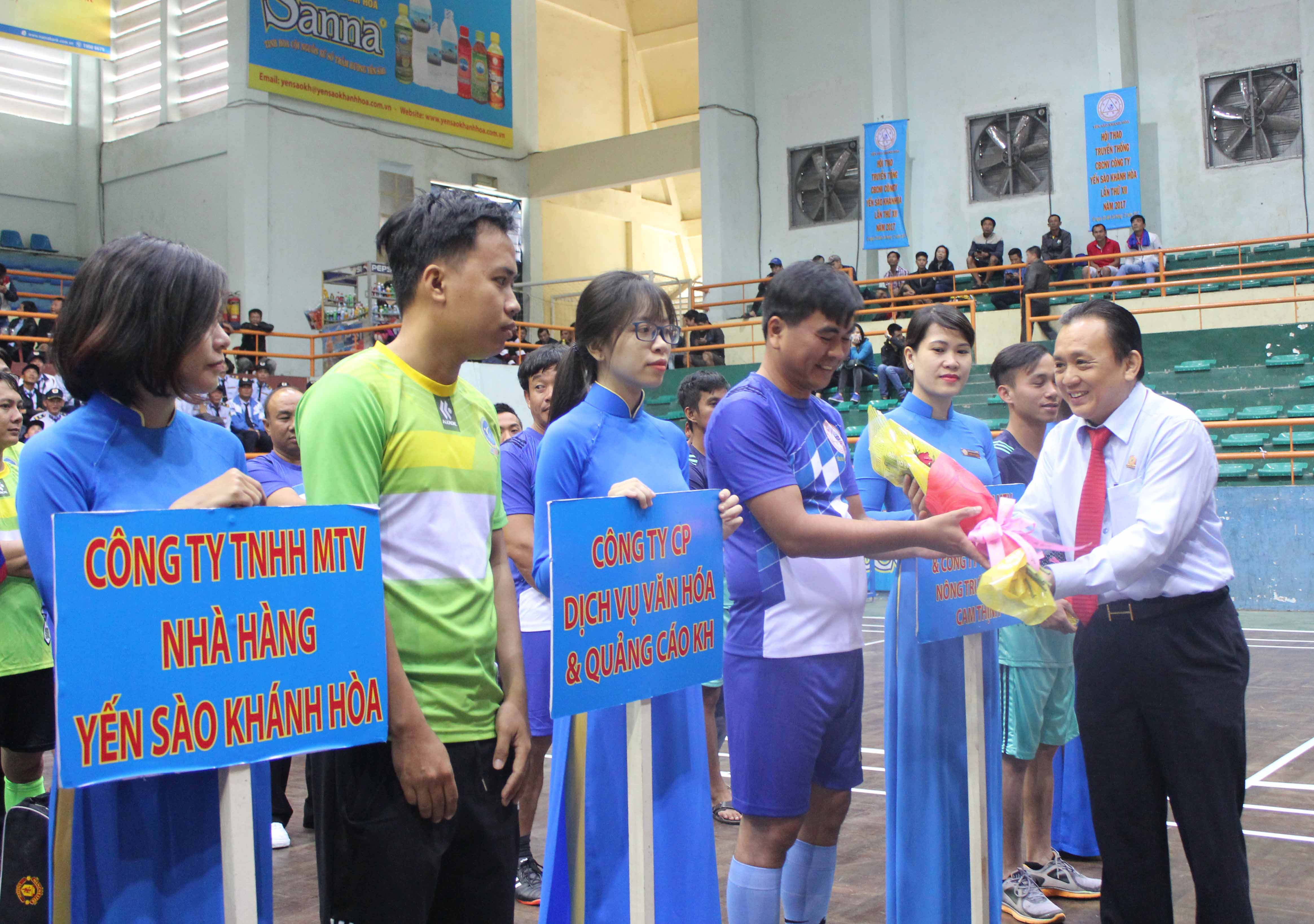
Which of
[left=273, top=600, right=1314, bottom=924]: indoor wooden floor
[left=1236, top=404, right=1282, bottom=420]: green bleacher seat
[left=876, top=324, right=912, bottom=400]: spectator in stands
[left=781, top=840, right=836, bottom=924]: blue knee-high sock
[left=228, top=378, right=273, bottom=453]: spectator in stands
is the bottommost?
[left=273, top=600, right=1314, bottom=924]: indoor wooden floor

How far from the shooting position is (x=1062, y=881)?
11.8 ft

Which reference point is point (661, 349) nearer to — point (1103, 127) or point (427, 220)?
point (427, 220)

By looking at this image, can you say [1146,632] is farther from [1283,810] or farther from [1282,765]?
[1282,765]

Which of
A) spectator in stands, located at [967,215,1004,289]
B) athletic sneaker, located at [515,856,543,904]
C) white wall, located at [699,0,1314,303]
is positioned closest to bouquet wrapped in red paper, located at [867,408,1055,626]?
athletic sneaker, located at [515,856,543,904]

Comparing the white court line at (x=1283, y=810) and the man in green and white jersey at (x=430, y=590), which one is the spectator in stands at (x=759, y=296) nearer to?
the white court line at (x=1283, y=810)

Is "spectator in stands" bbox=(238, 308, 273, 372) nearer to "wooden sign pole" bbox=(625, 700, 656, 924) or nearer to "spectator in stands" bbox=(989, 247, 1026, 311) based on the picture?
"spectator in stands" bbox=(989, 247, 1026, 311)

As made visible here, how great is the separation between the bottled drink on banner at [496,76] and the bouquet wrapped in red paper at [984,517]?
1958cm

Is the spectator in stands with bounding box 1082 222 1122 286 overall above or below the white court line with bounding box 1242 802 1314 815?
above

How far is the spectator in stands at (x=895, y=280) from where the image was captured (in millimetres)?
16047

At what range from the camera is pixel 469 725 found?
1.87 metres

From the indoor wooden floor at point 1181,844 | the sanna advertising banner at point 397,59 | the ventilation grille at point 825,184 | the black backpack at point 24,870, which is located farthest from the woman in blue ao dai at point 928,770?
the sanna advertising banner at point 397,59

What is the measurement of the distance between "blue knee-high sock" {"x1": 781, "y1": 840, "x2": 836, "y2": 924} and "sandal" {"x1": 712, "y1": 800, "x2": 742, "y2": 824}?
5.42 feet

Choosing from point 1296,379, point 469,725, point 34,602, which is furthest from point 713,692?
point 1296,379

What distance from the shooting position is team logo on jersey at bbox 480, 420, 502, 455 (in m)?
2.03
